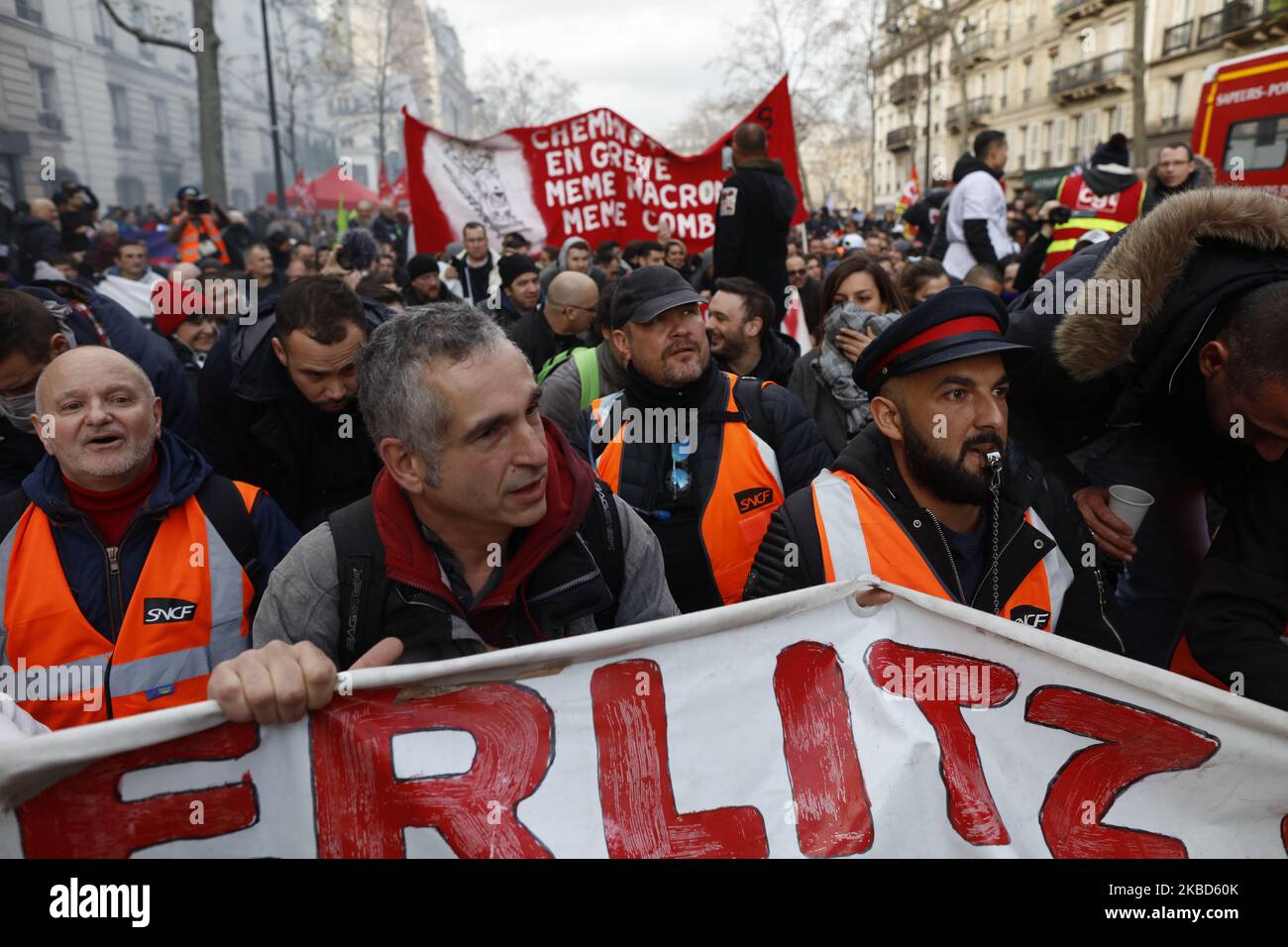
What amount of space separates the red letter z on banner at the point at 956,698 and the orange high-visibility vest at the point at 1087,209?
555 cm

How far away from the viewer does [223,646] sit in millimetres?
2467

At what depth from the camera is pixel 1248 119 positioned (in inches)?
454

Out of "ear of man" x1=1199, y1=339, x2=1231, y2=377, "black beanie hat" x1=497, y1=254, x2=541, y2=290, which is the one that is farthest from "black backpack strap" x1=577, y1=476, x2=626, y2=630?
"black beanie hat" x1=497, y1=254, x2=541, y2=290

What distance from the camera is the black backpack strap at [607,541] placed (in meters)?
2.07

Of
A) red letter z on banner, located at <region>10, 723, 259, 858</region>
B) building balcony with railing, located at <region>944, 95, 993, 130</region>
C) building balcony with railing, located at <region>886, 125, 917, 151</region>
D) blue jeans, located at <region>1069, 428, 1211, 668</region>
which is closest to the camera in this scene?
red letter z on banner, located at <region>10, 723, 259, 858</region>

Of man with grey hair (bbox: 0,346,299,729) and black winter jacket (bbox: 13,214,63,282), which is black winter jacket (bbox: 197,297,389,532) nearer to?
man with grey hair (bbox: 0,346,299,729)

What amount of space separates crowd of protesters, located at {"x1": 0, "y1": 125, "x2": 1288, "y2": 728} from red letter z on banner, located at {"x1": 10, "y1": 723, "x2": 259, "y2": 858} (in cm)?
9

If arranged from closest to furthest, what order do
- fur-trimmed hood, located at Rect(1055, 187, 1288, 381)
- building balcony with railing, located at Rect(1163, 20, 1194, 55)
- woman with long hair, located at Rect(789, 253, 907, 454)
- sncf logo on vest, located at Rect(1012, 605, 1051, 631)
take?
sncf logo on vest, located at Rect(1012, 605, 1051, 631)
fur-trimmed hood, located at Rect(1055, 187, 1288, 381)
woman with long hair, located at Rect(789, 253, 907, 454)
building balcony with railing, located at Rect(1163, 20, 1194, 55)

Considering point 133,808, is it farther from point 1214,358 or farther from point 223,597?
point 1214,358

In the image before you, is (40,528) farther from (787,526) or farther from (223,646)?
(787,526)

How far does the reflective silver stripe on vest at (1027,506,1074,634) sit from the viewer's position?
2.23m

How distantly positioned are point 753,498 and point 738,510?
0.07 meters

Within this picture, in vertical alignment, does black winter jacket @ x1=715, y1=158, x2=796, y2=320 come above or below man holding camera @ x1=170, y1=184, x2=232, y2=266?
below

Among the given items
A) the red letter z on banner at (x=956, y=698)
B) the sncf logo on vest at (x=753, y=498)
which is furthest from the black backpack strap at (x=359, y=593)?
the sncf logo on vest at (x=753, y=498)
